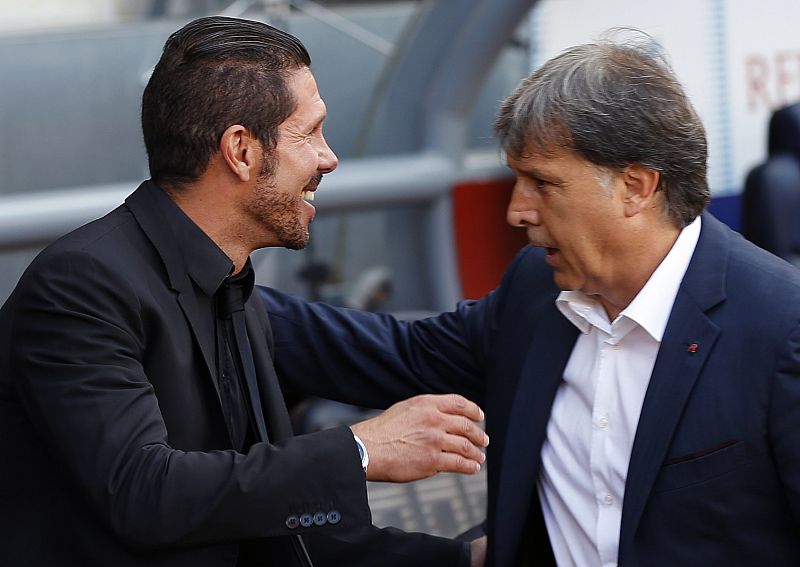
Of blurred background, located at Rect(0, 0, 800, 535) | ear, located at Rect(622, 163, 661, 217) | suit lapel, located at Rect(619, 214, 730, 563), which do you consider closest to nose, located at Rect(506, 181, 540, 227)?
ear, located at Rect(622, 163, 661, 217)

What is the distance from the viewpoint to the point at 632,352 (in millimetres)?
2088

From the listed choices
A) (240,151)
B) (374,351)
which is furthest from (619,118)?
(374,351)

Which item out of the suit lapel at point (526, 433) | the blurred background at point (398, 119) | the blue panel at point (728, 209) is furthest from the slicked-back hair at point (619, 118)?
the blue panel at point (728, 209)

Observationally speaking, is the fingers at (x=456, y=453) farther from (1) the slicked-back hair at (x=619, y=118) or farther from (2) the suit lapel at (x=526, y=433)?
(1) the slicked-back hair at (x=619, y=118)

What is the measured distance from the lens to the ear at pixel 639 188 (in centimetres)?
203

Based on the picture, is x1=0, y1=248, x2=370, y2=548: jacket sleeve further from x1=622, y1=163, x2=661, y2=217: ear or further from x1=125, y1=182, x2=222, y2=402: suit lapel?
x1=622, y1=163, x2=661, y2=217: ear

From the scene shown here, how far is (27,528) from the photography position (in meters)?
1.93

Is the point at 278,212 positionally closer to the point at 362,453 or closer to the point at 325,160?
the point at 325,160

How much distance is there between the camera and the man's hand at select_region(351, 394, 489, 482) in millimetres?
1861

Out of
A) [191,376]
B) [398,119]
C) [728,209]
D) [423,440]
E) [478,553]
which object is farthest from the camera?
[728,209]

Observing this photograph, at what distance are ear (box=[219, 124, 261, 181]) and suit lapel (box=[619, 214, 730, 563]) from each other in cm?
71

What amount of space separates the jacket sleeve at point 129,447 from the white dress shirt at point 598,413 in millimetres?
410

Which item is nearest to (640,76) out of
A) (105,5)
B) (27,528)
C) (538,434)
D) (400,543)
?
(538,434)

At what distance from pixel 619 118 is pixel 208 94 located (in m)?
0.64
